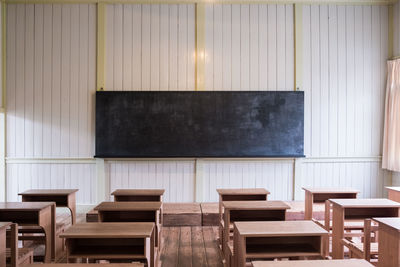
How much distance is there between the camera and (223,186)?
5918mm

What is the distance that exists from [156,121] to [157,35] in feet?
5.02

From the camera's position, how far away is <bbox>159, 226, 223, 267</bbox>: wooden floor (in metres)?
3.56

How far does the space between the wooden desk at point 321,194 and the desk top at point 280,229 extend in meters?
1.74

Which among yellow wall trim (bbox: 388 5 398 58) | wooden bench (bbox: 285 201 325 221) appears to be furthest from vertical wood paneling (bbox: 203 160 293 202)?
yellow wall trim (bbox: 388 5 398 58)

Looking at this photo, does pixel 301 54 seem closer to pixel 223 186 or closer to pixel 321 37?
pixel 321 37

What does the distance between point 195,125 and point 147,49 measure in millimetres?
1597

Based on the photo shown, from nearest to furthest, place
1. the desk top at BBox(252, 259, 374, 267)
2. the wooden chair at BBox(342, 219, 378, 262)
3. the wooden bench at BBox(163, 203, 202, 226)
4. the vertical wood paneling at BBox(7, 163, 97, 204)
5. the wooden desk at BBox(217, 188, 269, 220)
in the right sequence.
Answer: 1. the desk top at BBox(252, 259, 374, 267)
2. the wooden chair at BBox(342, 219, 378, 262)
3. the wooden desk at BBox(217, 188, 269, 220)
4. the wooden bench at BBox(163, 203, 202, 226)
5. the vertical wood paneling at BBox(7, 163, 97, 204)

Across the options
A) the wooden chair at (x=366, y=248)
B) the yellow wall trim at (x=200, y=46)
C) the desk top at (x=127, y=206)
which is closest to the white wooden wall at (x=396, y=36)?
the wooden chair at (x=366, y=248)

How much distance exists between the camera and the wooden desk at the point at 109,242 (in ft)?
7.86

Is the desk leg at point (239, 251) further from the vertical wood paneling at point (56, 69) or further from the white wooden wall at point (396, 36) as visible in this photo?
the white wooden wall at point (396, 36)

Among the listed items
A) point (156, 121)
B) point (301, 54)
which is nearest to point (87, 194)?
point (156, 121)

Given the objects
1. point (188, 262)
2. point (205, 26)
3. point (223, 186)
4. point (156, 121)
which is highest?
point (205, 26)

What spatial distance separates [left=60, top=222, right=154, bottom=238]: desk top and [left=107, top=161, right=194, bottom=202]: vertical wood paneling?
3.23 metres

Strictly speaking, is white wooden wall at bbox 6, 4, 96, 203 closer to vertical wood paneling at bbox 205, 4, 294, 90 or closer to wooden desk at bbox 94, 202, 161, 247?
vertical wood paneling at bbox 205, 4, 294, 90
